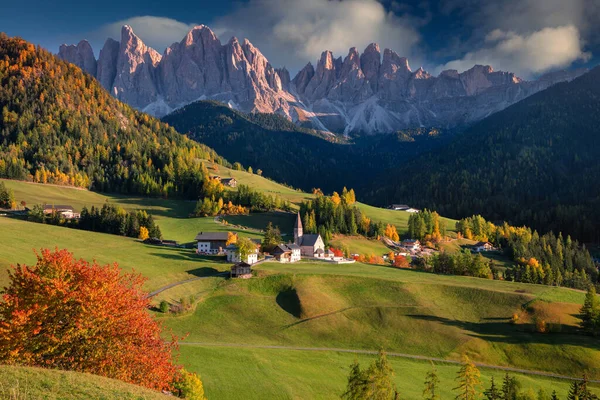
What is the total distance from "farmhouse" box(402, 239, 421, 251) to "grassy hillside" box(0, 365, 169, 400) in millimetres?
141885

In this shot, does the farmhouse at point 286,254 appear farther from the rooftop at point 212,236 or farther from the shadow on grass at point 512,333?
the shadow on grass at point 512,333

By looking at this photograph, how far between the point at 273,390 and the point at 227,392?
5539 mm

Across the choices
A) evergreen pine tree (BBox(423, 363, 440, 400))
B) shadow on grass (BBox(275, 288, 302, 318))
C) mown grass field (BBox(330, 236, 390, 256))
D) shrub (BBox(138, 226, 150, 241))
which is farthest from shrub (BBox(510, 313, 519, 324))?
shrub (BBox(138, 226, 150, 241))

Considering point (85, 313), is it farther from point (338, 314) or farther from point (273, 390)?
point (338, 314)

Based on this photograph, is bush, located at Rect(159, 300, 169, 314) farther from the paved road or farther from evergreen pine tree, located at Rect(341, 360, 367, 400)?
evergreen pine tree, located at Rect(341, 360, 367, 400)

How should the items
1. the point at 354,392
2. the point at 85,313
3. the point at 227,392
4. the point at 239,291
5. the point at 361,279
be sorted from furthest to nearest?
the point at 361,279, the point at 239,291, the point at 227,392, the point at 354,392, the point at 85,313

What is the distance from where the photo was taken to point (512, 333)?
242 feet

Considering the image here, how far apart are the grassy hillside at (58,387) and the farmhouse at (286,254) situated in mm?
84660

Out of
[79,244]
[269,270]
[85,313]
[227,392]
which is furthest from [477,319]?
[79,244]

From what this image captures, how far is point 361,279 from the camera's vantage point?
90.9 metres

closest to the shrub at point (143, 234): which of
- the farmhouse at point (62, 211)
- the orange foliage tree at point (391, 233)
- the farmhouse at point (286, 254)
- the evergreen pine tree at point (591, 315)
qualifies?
the farmhouse at point (62, 211)

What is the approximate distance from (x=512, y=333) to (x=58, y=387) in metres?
73.2

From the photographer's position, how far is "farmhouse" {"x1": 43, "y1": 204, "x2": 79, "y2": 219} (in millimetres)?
127800

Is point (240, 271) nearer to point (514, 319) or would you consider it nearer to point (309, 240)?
point (309, 240)
